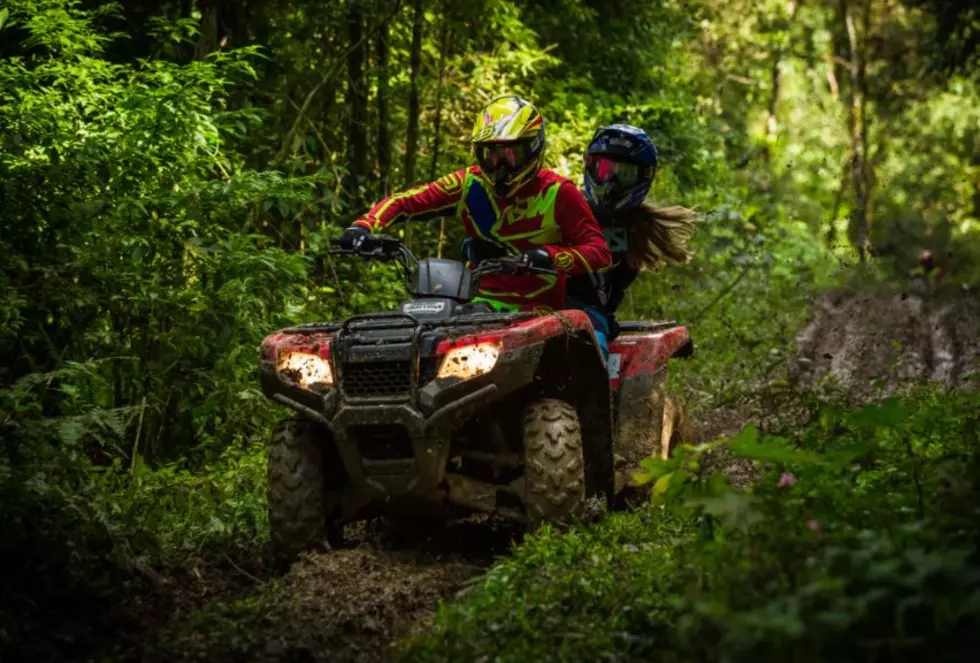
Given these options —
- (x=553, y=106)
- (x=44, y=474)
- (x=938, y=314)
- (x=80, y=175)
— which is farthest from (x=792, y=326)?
(x=44, y=474)

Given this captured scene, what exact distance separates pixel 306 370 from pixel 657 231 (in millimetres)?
3106

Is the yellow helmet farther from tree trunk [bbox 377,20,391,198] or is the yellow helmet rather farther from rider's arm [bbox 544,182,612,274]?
tree trunk [bbox 377,20,391,198]

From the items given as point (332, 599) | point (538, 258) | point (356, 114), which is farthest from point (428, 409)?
point (356, 114)

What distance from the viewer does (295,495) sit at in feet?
21.8

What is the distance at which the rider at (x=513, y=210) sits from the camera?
7422 millimetres

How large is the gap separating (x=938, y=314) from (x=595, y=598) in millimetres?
15038

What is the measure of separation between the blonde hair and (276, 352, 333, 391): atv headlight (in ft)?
9.75

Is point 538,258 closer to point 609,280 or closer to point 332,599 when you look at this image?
point 609,280

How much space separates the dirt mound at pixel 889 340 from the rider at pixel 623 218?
3599 mm

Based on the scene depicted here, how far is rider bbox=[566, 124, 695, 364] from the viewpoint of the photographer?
8.57 meters

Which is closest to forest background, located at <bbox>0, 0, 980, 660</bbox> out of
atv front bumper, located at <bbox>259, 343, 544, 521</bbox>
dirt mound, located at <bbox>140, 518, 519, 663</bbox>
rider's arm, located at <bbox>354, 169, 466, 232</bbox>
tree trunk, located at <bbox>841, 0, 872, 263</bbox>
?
dirt mound, located at <bbox>140, 518, 519, 663</bbox>

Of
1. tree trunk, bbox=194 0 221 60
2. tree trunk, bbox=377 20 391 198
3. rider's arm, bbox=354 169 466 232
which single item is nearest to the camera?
rider's arm, bbox=354 169 466 232

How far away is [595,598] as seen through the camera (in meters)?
5.32

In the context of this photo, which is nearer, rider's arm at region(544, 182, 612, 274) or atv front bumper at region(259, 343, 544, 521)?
atv front bumper at region(259, 343, 544, 521)
